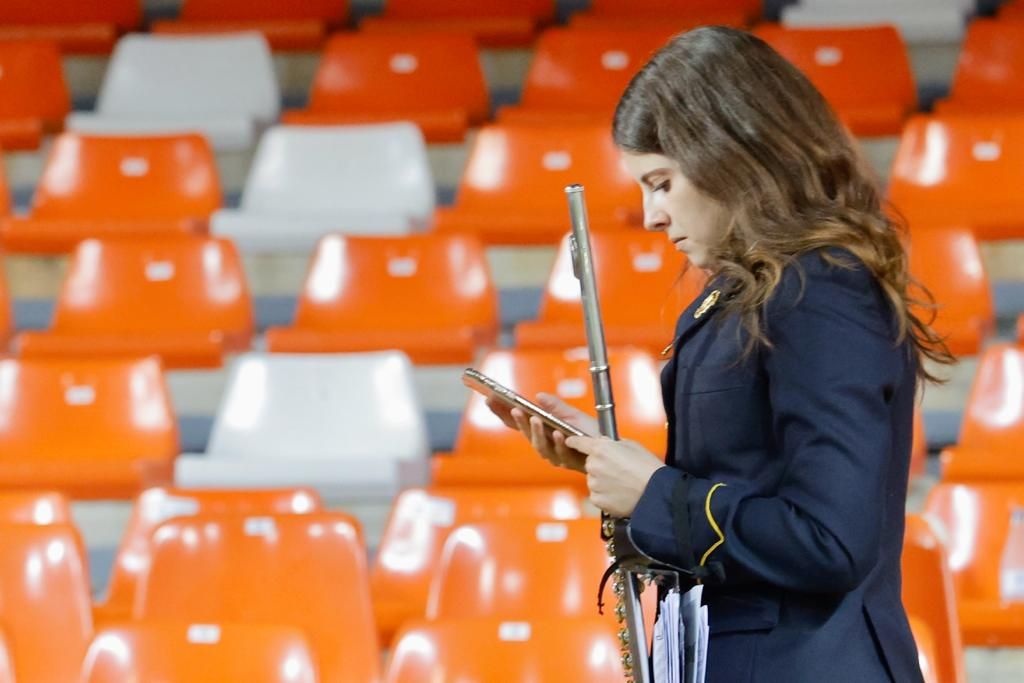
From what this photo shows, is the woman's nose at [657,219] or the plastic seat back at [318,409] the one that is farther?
the plastic seat back at [318,409]

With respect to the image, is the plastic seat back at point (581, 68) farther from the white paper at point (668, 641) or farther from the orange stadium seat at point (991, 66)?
the white paper at point (668, 641)

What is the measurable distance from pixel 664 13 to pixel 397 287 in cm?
133

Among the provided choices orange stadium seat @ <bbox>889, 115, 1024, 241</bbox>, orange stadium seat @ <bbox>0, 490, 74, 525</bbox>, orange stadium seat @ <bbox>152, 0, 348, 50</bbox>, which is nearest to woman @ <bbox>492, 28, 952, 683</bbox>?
orange stadium seat @ <bbox>0, 490, 74, 525</bbox>

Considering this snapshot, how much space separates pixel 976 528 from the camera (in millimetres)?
2482

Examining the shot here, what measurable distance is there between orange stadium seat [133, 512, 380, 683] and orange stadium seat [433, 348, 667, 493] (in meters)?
0.53

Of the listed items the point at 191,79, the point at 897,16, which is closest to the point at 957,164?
the point at 897,16

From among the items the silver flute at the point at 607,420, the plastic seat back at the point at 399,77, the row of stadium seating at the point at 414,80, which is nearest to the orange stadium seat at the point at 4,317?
the row of stadium seating at the point at 414,80

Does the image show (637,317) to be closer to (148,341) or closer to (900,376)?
(148,341)

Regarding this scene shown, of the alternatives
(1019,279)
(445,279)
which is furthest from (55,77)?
(1019,279)

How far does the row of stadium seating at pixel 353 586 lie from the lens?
6.22ft

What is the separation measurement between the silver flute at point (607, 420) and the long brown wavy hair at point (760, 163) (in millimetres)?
82

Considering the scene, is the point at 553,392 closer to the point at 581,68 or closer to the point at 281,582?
the point at 281,582

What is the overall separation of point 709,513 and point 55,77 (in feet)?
11.4

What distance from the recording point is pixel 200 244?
3.41 m
